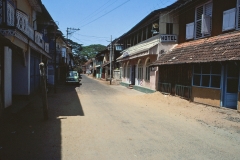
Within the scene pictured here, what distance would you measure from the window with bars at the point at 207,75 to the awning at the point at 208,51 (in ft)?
2.47

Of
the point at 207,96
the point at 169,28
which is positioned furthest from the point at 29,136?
the point at 169,28

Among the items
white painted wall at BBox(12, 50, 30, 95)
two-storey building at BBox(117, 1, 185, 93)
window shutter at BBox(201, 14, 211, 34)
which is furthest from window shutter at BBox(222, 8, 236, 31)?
white painted wall at BBox(12, 50, 30, 95)

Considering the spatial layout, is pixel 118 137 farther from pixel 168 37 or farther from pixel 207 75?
pixel 168 37

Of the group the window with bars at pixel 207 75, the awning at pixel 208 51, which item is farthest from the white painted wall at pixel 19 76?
the window with bars at pixel 207 75

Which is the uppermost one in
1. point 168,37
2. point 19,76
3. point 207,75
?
point 168,37

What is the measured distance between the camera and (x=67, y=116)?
28.2ft

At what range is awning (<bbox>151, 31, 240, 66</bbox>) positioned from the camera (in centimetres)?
976

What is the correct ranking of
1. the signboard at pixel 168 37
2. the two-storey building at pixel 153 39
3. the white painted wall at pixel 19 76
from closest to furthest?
the white painted wall at pixel 19 76 → the signboard at pixel 168 37 → the two-storey building at pixel 153 39

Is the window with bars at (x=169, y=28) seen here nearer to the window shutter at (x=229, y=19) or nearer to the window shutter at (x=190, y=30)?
the window shutter at (x=190, y=30)

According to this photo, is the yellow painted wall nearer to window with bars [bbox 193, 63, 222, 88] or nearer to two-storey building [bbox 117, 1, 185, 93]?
window with bars [bbox 193, 63, 222, 88]

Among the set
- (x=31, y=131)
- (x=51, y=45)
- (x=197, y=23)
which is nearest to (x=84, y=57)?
(x=51, y=45)

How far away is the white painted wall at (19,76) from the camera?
1178 cm

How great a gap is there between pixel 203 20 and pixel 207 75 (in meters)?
3.51

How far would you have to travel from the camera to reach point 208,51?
1131cm
